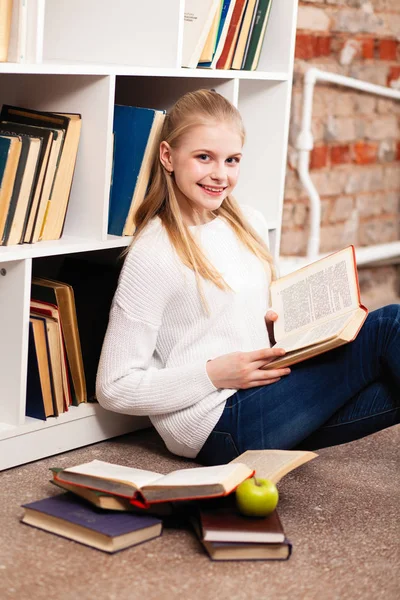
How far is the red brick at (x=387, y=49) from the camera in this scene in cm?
329

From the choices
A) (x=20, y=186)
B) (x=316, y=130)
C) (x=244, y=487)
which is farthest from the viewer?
(x=316, y=130)

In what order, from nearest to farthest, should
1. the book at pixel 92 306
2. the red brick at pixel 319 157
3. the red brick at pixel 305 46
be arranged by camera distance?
the book at pixel 92 306 < the red brick at pixel 305 46 < the red brick at pixel 319 157

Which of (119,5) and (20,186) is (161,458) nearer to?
(20,186)

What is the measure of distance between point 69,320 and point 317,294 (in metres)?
0.52

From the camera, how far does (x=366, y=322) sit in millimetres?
1860

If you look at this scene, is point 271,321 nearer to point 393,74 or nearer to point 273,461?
point 273,461

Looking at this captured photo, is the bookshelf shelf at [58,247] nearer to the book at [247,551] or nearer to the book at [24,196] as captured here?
the book at [24,196]

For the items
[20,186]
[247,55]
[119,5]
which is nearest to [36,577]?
[20,186]

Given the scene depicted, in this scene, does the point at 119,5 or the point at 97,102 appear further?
the point at 119,5

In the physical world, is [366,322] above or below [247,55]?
below

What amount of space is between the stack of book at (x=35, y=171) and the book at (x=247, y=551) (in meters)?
0.71

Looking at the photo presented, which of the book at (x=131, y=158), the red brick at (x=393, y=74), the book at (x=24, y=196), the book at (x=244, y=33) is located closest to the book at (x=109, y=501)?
the book at (x=24, y=196)

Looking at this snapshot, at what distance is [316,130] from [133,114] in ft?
4.24

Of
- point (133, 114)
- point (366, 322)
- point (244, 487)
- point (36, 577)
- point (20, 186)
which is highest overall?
point (133, 114)
